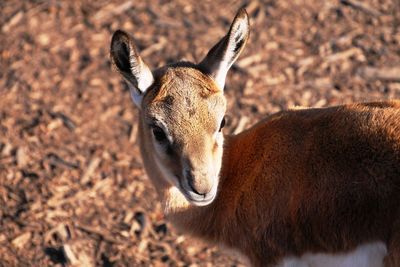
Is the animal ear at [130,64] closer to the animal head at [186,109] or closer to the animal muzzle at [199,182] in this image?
the animal head at [186,109]

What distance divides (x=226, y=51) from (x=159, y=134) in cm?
105

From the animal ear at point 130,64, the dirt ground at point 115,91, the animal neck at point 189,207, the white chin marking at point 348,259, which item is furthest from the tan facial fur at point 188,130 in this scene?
the dirt ground at point 115,91

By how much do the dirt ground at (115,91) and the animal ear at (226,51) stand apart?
206cm

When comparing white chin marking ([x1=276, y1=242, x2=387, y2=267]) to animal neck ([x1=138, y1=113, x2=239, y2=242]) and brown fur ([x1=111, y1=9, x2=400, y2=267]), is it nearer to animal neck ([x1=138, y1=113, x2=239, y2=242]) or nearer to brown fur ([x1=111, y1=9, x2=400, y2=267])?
brown fur ([x1=111, y1=9, x2=400, y2=267])

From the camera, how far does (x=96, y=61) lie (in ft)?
33.9

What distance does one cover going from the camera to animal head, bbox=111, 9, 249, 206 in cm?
605

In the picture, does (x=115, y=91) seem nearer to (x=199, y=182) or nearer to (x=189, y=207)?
(x=189, y=207)

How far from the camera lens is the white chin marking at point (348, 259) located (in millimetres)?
5859

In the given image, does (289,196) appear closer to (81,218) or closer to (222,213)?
(222,213)

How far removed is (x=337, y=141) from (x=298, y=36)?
4866 millimetres

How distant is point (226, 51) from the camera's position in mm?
6594

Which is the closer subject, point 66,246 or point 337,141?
point 337,141

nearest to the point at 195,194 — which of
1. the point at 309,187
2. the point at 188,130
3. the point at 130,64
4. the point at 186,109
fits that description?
the point at 188,130

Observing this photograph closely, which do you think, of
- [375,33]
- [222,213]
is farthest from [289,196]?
[375,33]
